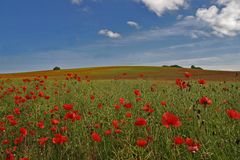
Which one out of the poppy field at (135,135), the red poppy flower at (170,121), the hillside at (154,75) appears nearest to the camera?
the red poppy flower at (170,121)

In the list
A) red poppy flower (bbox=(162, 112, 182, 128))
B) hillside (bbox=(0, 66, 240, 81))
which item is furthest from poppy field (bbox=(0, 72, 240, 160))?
hillside (bbox=(0, 66, 240, 81))

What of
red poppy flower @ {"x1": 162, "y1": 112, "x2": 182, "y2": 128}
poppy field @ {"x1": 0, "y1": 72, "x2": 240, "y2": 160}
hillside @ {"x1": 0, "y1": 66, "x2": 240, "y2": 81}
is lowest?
hillside @ {"x1": 0, "y1": 66, "x2": 240, "y2": 81}

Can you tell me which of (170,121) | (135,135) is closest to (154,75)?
(135,135)

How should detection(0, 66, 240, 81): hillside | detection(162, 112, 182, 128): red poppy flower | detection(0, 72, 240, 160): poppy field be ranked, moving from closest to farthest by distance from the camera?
detection(162, 112, 182, 128): red poppy flower
detection(0, 72, 240, 160): poppy field
detection(0, 66, 240, 81): hillside

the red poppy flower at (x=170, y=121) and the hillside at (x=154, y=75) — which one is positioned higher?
the red poppy flower at (x=170, y=121)

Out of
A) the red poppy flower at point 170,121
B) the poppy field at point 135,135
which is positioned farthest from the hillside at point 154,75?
the red poppy flower at point 170,121

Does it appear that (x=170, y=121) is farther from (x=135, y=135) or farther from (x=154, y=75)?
(x=154, y=75)

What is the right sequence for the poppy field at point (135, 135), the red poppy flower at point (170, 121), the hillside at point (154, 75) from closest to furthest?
1. the red poppy flower at point (170, 121)
2. the poppy field at point (135, 135)
3. the hillside at point (154, 75)

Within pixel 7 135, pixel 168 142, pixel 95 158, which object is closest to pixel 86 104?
pixel 7 135

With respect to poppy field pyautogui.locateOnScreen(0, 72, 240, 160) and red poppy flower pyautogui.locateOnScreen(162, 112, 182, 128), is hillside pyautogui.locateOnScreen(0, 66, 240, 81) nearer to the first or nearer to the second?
poppy field pyautogui.locateOnScreen(0, 72, 240, 160)

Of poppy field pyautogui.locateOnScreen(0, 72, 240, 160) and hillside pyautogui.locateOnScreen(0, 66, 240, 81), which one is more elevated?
poppy field pyautogui.locateOnScreen(0, 72, 240, 160)

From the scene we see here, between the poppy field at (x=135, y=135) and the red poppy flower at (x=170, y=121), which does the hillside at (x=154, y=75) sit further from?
the red poppy flower at (x=170, y=121)

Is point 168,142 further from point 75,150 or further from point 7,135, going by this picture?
point 7,135

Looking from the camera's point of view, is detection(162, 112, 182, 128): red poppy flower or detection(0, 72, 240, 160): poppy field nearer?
detection(162, 112, 182, 128): red poppy flower
